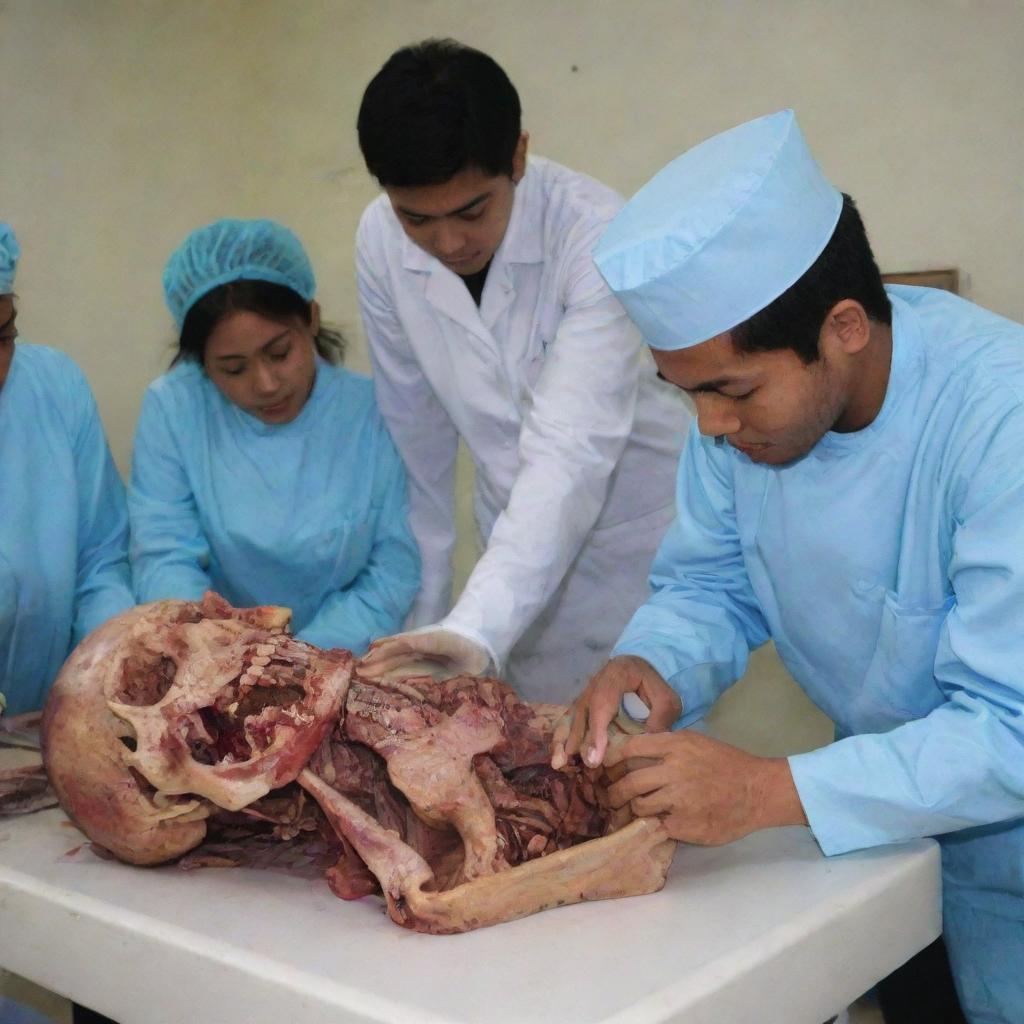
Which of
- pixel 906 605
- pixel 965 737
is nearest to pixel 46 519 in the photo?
pixel 906 605

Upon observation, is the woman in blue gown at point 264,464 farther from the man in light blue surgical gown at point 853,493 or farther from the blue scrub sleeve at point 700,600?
the man in light blue surgical gown at point 853,493

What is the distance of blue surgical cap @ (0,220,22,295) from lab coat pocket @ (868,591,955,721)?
172cm

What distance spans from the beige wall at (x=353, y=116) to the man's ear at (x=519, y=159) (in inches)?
48.0

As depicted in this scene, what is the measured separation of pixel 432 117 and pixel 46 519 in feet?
3.75

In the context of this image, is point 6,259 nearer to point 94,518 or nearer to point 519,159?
point 94,518

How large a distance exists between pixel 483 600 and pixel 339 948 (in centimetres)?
79

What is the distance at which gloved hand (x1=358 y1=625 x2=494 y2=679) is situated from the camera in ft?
5.90

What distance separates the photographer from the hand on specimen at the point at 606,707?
1.59m

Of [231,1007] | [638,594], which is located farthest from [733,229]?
[638,594]

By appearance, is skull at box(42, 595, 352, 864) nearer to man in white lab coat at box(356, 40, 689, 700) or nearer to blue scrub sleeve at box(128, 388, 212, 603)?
man in white lab coat at box(356, 40, 689, 700)

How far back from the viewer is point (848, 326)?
1482 millimetres

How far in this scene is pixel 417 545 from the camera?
9.30 feet

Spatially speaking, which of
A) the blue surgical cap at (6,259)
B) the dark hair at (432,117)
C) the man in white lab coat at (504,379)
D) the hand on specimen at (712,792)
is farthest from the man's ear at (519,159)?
the hand on specimen at (712,792)

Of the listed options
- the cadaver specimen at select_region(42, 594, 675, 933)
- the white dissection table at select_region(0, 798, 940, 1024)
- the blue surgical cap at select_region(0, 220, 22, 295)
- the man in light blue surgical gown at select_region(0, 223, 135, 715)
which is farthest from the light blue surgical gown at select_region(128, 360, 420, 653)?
the white dissection table at select_region(0, 798, 940, 1024)
